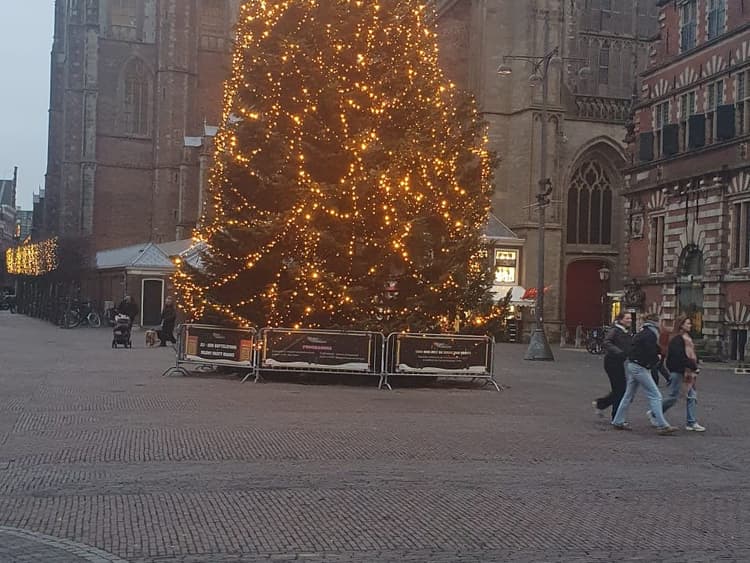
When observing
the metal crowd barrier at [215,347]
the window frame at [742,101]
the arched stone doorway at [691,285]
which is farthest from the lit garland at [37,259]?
the window frame at [742,101]

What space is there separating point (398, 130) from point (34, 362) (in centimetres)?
1001

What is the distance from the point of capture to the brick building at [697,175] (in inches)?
1259

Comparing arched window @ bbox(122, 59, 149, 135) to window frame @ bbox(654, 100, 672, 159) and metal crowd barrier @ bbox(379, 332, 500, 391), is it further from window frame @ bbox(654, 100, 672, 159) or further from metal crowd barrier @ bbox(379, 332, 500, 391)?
metal crowd barrier @ bbox(379, 332, 500, 391)

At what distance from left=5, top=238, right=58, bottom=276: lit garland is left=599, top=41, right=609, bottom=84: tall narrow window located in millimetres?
32224

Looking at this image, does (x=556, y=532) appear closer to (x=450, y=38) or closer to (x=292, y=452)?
(x=292, y=452)

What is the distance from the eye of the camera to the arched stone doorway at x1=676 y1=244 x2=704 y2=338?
33919 millimetres

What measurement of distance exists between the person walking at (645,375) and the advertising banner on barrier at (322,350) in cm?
624

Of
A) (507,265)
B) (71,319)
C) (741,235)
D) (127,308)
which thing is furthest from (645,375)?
(71,319)

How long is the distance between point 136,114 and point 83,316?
1951cm

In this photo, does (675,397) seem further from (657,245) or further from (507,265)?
(507,265)

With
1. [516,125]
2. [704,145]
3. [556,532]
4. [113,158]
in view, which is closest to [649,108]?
[704,145]

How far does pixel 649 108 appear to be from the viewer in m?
37.6

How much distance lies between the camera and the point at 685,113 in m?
35.2

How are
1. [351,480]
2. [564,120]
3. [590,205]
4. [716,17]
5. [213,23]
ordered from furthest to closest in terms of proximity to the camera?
[213,23] → [590,205] → [564,120] → [716,17] → [351,480]
